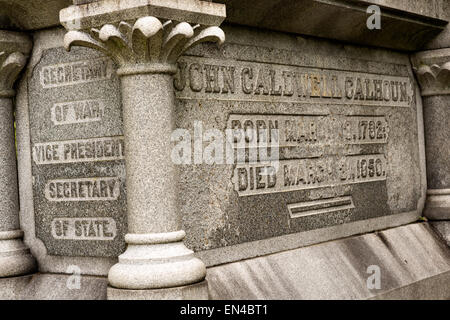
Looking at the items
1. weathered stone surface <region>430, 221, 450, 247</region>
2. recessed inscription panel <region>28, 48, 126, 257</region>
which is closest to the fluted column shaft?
recessed inscription panel <region>28, 48, 126, 257</region>

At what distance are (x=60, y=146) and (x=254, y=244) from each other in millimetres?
1482

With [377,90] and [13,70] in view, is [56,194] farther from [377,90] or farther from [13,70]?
[377,90]

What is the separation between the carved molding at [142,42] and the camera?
396 centimetres

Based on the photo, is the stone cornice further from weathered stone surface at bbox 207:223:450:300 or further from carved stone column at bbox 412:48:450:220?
carved stone column at bbox 412:48:450:220

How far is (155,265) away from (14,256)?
1418 millimetres

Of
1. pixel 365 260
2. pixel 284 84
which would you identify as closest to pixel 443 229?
pixel 365 260

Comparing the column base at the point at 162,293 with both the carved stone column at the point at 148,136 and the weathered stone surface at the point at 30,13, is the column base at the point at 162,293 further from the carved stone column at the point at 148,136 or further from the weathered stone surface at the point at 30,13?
the weathered stone surface at the point at 30,13

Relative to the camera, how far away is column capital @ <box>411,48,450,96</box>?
704 cm

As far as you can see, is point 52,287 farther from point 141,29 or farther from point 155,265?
point 141,29

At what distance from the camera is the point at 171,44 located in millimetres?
4078

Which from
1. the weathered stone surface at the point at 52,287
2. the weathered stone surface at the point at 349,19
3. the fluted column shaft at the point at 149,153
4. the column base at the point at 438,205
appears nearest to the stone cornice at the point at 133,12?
the fluted column shaft at the point at 149,153

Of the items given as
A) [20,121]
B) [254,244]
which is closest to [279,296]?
[254,244]

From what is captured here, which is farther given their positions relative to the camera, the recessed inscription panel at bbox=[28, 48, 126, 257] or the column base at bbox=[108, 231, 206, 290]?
the recessed inscription panel at bbox=[28, 48, 126, 257]

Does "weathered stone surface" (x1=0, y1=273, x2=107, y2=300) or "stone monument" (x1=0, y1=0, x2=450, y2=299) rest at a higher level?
"stone monument" (x1=0, y1=0, x2=450, y2=299)
